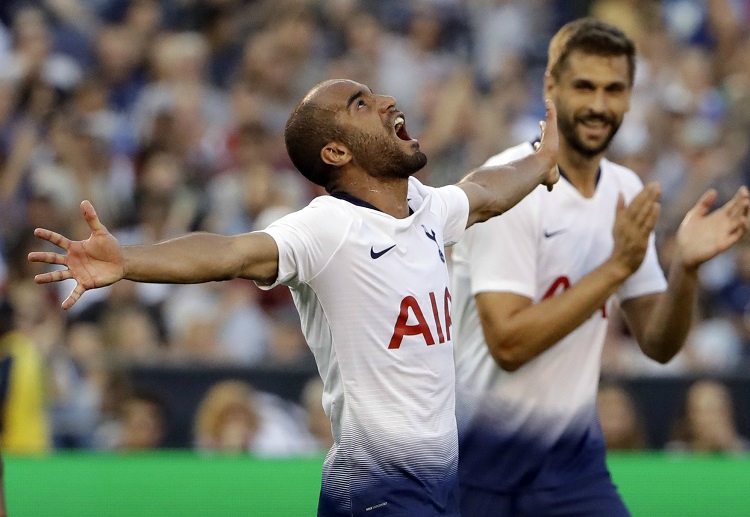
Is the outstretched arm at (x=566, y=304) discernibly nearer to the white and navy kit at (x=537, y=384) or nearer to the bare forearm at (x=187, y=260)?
the white and navy kit at (x=537, y=384)

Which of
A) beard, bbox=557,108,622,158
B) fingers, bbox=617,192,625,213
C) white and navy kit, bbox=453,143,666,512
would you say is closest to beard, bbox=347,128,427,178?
white and navy kit, bbox=453,143,666,512

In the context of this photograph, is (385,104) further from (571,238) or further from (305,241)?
(571,238)

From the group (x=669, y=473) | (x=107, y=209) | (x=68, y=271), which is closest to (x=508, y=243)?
(x=68, y=271)

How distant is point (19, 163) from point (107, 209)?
803mm

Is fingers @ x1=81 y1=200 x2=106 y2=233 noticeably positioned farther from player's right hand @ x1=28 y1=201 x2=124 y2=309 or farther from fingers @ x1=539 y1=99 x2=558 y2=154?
fingers @ x1=539 y1=99 x2=558 y2=154

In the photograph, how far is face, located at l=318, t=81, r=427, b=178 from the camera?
12.7ft

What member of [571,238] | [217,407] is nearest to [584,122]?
[571,238]

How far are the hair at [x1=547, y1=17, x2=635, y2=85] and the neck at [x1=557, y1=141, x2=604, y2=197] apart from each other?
1.00 feet

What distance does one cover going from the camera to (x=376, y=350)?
3.75m

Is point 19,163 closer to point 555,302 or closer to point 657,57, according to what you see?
point 657,57

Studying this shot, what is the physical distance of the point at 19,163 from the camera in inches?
407

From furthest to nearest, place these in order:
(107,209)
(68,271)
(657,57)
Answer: (657,57) < (107,209) < (68,271)

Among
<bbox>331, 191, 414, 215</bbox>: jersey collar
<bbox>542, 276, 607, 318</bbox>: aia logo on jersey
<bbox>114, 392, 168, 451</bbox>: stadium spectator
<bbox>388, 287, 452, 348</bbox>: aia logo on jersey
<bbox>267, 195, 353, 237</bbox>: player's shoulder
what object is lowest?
<bbox>114, 392, 168, 451</bbox>: stadium spectator

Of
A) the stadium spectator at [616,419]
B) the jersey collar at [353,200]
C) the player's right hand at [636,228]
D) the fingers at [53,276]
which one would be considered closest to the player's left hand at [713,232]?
the player's right hand at [636,228]
